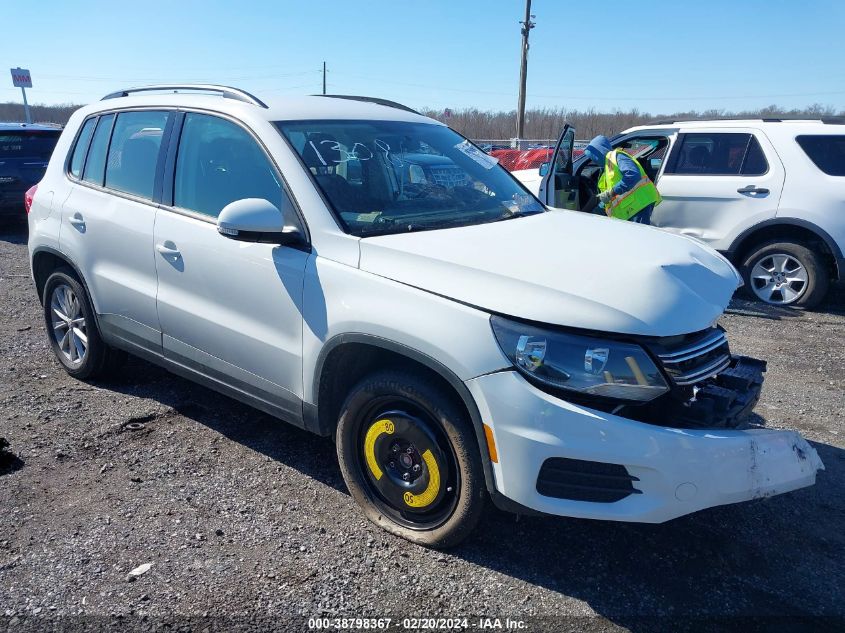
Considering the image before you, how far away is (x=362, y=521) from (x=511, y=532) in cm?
69

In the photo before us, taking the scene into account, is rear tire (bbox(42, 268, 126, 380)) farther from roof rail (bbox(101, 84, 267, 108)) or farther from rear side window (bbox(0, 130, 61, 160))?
rear side window (bbox(0, 130, 61, 160))

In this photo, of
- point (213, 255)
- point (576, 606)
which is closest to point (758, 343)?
point (576, 606)

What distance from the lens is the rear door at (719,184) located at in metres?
7.13

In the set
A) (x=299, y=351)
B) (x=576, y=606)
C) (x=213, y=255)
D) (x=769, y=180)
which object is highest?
(x=769, y=180)

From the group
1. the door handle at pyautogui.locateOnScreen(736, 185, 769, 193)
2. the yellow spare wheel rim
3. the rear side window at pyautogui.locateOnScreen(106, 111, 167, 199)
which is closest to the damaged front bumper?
the yellow spare wheel rim

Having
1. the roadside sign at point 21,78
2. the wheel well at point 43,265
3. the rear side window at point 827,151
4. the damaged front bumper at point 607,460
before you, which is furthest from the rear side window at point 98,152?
the roadside sign at point 21,78

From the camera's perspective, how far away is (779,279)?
7.22 m

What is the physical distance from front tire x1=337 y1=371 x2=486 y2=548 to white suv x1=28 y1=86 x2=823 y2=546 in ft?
0.03

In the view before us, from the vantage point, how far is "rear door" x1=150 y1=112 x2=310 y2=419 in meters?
3.27

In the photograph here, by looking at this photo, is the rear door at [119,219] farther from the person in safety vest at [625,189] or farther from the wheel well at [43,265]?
the person in safety vest at [625,189]

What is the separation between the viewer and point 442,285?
8.97 ft

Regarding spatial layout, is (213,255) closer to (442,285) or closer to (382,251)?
(382,251)

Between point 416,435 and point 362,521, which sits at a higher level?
point 416,435

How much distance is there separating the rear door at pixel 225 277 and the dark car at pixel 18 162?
28.8 feet
